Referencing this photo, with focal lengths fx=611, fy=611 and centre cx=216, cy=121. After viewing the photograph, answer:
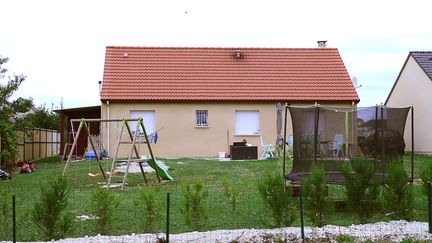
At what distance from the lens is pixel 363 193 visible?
28.2 ft

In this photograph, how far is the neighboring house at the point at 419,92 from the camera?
87.0ft

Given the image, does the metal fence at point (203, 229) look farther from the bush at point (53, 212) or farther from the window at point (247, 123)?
the window at point (247, 123)

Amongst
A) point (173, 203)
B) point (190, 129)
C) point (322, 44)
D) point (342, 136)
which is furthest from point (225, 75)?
point (173, 203)

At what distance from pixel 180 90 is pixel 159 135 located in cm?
227

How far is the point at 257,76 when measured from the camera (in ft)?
93.2

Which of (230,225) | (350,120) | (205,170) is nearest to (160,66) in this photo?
(205,170)

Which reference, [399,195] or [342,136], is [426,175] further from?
[342,136]

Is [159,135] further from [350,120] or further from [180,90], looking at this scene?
[350,120]

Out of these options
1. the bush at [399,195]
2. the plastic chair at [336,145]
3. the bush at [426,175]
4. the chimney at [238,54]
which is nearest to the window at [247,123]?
the chimney at [238,54]

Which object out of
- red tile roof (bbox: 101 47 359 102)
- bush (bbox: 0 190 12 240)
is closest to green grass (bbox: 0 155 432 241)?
bush (bbox: 0 190 12 240)

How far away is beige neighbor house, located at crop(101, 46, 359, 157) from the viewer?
86.8 ft

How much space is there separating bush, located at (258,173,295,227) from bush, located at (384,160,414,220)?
5.10ft

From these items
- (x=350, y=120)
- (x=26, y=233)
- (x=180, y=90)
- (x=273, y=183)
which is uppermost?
(x=180, y=90)

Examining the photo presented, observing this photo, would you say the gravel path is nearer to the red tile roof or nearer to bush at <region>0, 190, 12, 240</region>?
bush at <region>0, 190, 12, 240</region>
